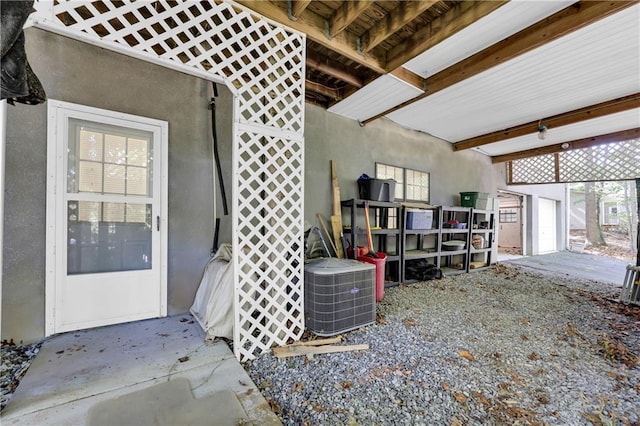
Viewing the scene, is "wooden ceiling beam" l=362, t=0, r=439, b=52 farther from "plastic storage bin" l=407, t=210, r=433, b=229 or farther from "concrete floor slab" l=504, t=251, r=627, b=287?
"concrete floor slab" l=504, t=251, r=627, b=287

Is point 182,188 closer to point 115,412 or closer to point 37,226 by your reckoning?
point 37,226

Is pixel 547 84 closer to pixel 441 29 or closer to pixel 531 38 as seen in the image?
pixel 531 38

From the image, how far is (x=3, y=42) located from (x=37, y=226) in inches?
76.4

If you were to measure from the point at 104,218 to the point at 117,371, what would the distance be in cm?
150

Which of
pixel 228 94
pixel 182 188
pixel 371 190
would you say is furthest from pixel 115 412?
pixel 371 190

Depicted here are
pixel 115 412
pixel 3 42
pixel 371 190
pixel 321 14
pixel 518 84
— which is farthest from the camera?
pixel 371 190

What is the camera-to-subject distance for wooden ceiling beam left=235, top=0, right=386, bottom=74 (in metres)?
2.24

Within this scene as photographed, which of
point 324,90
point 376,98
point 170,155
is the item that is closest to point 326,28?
point 324,90

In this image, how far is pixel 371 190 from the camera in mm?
4277

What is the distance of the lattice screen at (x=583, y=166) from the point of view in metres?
5.77

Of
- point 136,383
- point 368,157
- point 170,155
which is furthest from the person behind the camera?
point 368,157

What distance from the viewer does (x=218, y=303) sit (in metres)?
2.43

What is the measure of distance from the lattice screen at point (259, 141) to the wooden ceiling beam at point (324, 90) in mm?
1125

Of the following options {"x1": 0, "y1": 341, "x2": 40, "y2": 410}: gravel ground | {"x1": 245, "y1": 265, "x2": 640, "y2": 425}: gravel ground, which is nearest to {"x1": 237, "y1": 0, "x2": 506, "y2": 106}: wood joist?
{"x1": 245, "y1": 265, "x2": 640, "y2": 425}: gravel ground
